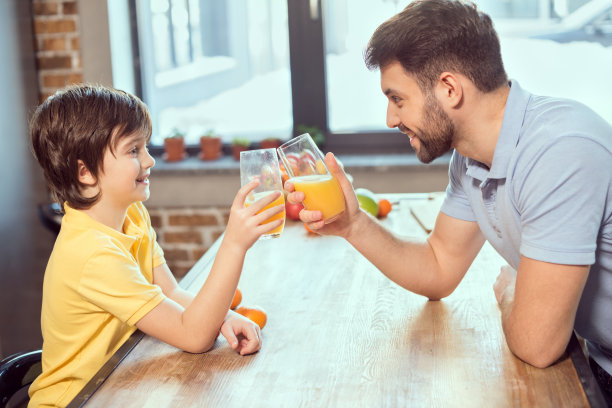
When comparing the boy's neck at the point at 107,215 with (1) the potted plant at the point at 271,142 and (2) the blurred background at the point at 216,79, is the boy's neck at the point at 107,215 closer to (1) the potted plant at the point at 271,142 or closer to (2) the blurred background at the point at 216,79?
(2) the blurred background at the point at 216,79

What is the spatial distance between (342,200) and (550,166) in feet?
1.44

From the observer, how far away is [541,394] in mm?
1037

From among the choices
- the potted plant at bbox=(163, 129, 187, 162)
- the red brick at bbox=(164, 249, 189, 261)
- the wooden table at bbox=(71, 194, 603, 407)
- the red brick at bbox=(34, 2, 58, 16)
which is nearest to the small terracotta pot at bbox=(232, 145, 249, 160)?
the potted plant at bbox=(163, 129, 187, 162)

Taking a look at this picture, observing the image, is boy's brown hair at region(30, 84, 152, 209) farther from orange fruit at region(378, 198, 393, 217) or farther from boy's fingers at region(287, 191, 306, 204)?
orange fruit at region(378, 198, 393, 217)

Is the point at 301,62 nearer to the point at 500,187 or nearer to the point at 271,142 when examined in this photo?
the point at 271,142

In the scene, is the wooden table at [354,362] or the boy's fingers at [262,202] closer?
the wooden table at [354,362]

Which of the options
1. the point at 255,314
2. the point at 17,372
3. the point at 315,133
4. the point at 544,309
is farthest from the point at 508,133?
the point at 315,133

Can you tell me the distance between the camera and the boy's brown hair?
1352mm

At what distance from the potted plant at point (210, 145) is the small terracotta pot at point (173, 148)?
11 centimetres

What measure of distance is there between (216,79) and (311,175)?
2181mm

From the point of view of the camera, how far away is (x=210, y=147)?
3326 millimetres

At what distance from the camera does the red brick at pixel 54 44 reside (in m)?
3.19

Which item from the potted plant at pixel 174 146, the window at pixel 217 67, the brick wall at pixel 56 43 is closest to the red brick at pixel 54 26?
the brick wall at pixel 56 43

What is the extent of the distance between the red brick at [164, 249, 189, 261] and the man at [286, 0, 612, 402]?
77.4 inches
